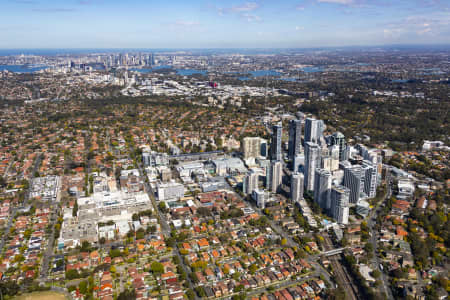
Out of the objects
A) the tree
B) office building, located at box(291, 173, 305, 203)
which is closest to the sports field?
the tree

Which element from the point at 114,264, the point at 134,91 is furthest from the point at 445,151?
the point at 134,91

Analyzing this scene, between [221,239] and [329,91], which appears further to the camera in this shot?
[329,91]

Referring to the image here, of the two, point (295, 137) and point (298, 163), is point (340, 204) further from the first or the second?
point (295, 137)

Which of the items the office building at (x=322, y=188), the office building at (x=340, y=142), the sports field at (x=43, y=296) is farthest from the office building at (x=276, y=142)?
the sports field at (x=43, y=296)

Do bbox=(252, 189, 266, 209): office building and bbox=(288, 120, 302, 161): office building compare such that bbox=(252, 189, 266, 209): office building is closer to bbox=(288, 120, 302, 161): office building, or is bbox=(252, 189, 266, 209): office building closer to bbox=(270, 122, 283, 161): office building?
bbox=(270, 122, 283, 161): office building

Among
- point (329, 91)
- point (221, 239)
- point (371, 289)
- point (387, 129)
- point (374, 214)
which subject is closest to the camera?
point (371, 289)

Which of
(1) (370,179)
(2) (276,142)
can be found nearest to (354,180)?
(1) (370,179)

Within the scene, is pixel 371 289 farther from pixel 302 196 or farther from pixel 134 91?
pixel 134 91
